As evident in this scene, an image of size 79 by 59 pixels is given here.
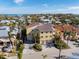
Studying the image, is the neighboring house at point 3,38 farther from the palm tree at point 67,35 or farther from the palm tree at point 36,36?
the palm tree at point 67,35

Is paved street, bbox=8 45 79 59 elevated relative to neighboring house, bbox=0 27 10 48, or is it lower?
lower

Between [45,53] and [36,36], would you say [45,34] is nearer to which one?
[36,36]

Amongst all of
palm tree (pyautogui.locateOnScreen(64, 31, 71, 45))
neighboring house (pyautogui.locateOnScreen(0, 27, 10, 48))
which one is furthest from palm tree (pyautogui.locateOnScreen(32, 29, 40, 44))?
palm tree (pyautogui.locateOnScreen(64, 31, 71, 45))

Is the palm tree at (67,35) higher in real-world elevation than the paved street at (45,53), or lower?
higher

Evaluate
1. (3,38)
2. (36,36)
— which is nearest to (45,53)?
(36,36)


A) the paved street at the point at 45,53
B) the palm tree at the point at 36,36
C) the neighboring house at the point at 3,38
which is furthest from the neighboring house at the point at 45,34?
the neighboring house at the point at 3,38

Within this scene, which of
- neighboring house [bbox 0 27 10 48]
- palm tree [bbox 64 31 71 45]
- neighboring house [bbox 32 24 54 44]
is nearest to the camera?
neighboring house [bbox 0 27 10 48]

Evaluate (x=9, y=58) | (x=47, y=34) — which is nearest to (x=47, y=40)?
(x=47, y=34)

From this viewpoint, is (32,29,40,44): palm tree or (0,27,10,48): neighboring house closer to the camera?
(0,27,10,48): neighboring house

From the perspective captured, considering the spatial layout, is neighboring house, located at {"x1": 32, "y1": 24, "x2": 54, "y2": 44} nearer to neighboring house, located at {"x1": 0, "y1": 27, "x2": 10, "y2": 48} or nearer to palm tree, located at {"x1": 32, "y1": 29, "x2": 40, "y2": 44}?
palm tree, located at {"x1": 32, "y1": 29, "x2": 40, "y2": 44}

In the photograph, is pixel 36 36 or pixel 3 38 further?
pixel 36 36

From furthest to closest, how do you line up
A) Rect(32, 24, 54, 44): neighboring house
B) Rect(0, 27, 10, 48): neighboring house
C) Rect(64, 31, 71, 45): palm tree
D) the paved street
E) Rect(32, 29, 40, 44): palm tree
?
Rect(64, 31, 71, 45): palm tree → Rect(32, 29, 40, 44): palm tree → Rect(32, 24, 54, 44): neighboring house → Rect(0, 27, 10, 48): neighboring house → the paved street
